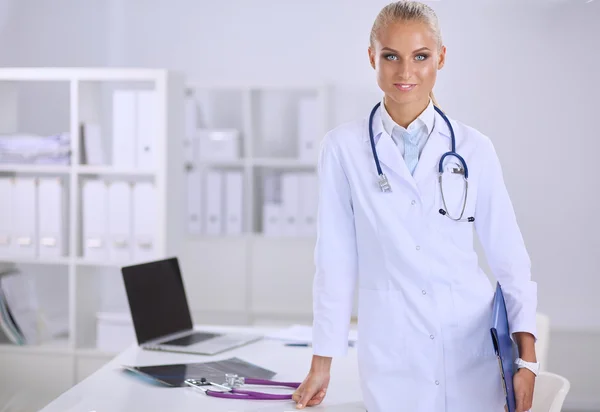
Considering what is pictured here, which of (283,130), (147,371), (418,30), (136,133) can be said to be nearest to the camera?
(418,30)

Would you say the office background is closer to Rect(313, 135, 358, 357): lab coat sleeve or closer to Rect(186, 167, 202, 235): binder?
Rect(186, 167, 202, 235): binder

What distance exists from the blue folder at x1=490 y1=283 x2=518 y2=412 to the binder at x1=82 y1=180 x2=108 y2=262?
7.70ft

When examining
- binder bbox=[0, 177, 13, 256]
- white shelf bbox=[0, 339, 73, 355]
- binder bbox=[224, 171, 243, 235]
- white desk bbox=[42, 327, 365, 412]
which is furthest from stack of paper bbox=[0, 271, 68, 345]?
white desk bbox=[42, 327, 365, 412]

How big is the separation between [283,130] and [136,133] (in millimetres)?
1856

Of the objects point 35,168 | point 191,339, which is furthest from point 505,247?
point 35,168

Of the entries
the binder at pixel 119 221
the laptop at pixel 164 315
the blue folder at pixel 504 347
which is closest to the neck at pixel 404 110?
the blue folder at pixel 504 347

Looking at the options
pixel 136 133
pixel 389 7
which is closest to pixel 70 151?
pixel 136 133

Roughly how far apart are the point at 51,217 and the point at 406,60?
8.19 ft

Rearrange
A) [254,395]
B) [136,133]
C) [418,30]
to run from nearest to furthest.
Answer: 1. [418,30]
2. [254,395]
3. [136,133]

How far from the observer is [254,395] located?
66.4 inches

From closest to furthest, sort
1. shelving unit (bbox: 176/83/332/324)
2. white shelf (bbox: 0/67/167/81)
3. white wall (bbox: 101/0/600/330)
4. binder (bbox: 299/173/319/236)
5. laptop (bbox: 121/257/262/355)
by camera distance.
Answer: laptop (bbox: 121/257/262/355), white shelf (bbox: 0/67/167/81), binder (bbox: 299/173/319/236), shelving unit (bbox: 176/83/332/324), white wall (bbox: 101/0/600/330)

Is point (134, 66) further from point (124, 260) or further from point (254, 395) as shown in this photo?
point (254, 395)

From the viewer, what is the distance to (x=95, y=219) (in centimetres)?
349

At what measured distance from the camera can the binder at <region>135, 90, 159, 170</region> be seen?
344cm
